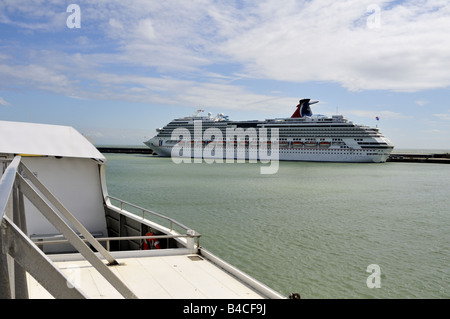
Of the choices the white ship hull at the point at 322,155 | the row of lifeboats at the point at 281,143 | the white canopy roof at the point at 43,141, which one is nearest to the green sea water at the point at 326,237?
the white canopy roof at the point at 43,141

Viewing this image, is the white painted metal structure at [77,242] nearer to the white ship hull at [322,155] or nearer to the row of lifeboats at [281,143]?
the white ship hull at [322,155]

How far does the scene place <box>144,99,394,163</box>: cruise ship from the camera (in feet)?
230

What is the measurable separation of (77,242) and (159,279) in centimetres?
280

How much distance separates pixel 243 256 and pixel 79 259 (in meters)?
6.24

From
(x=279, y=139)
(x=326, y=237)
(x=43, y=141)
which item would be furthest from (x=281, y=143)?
(x=43, y=141)

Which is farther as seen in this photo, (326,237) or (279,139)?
(279,139)

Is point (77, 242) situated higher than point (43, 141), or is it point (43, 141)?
point (43, 141)

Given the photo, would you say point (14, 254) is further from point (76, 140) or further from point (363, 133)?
point (363, 133)

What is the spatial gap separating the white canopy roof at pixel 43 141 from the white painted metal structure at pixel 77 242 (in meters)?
0.02

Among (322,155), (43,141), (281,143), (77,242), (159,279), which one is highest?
(281,143)

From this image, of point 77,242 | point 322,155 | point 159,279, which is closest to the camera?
point 77,242

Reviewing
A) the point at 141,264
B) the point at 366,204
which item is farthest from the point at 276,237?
the point at 366,204

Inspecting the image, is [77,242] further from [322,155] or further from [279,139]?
[279,139]

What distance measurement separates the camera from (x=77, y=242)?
7.23ft
